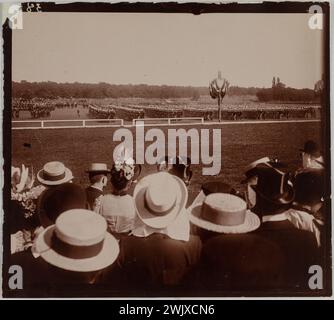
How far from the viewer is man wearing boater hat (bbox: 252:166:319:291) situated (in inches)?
61.8

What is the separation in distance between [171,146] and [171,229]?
29 cm

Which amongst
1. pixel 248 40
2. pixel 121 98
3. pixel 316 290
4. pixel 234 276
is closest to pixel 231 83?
pixel 248 40

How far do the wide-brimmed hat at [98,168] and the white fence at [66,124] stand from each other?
0.45 feet

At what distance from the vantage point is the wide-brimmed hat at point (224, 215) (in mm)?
1545

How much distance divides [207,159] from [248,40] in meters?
0.45

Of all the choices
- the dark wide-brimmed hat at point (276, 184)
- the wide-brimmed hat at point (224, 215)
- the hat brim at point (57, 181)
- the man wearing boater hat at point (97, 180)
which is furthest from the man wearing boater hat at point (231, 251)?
the hat brim at point (57, 181)

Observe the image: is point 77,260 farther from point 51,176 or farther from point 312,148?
point 312,148

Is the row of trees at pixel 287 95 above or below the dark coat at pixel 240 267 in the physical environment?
above

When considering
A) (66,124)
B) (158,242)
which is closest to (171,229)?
(158,242)

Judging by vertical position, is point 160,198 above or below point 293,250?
above

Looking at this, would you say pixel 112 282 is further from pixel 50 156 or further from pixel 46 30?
pixel 46 30

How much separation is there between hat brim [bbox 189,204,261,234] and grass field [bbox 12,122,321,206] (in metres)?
0.05

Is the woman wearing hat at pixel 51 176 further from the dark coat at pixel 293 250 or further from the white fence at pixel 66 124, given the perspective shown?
the dark coat at pixel 293 250

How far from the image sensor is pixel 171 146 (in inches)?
62.2
